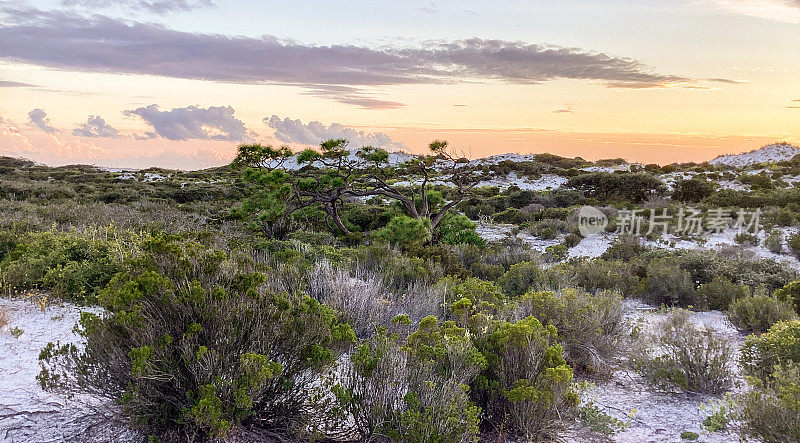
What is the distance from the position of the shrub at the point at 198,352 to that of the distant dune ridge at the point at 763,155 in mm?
51274

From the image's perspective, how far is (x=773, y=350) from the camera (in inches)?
173

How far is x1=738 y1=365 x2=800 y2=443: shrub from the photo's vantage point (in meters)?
3.11

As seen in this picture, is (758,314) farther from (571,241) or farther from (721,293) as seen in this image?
(571,241)

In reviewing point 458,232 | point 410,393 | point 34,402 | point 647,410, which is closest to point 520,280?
point 647,410

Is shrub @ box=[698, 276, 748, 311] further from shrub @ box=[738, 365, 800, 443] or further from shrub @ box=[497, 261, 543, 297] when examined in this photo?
shrub @ box=[738, 365, 800, 443]

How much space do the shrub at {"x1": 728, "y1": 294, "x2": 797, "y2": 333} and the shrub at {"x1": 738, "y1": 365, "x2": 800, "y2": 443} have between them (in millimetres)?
3424

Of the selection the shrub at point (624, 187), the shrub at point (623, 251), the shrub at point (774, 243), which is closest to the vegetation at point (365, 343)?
the shrub at point (623, 251)

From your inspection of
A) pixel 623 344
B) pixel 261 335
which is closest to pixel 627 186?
pixel 623 344

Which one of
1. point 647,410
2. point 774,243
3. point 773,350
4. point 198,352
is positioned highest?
point 198,352

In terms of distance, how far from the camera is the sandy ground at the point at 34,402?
333 centimetres

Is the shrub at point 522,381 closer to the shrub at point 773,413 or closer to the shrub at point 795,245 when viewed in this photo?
the shrub at point 773,413

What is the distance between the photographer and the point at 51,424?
346cm

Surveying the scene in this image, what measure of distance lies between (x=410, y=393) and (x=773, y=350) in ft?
11.2

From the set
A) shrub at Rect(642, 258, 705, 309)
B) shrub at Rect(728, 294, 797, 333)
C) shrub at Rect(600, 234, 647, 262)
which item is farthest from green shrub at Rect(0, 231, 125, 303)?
shrub at Rect(600, 234, 647, 262)
